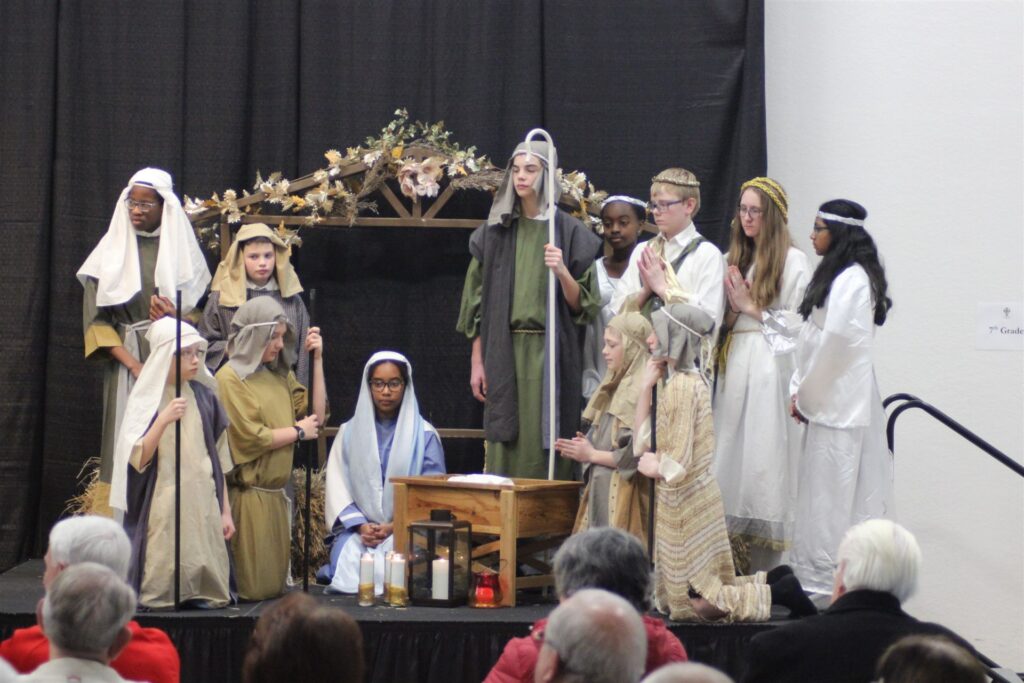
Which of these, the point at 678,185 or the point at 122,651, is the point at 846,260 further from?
the point at 122,651

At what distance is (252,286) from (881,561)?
3858 millimetres

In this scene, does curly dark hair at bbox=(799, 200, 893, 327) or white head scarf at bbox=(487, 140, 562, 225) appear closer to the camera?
curly dark hair at bbox=(799, 200, 893, 327)

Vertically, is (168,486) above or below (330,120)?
below

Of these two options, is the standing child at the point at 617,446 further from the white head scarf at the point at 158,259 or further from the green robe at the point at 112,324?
the green robe at the point at 112,324

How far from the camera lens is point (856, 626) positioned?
3568 millimetres

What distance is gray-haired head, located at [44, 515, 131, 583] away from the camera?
12.0 ft

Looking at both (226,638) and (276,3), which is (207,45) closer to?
(276,3)

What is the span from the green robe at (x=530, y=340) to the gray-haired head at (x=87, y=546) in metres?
3.04

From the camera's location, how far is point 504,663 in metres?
3.78

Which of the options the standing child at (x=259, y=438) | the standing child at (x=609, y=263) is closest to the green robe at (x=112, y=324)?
the standing child at (x=259, y=438)

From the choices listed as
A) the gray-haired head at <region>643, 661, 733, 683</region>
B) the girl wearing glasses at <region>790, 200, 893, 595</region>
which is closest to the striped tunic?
the girl wearing glasses at <region>790, 200, 893, 595</region>

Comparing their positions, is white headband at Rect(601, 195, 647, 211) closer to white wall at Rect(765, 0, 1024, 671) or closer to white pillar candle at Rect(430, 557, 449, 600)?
white wall at Rect(765, 0, 1024, 671)

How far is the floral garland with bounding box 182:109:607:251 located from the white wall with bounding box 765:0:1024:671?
1.66m

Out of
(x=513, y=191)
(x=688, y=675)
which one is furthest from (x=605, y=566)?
(x=513, y=191)
